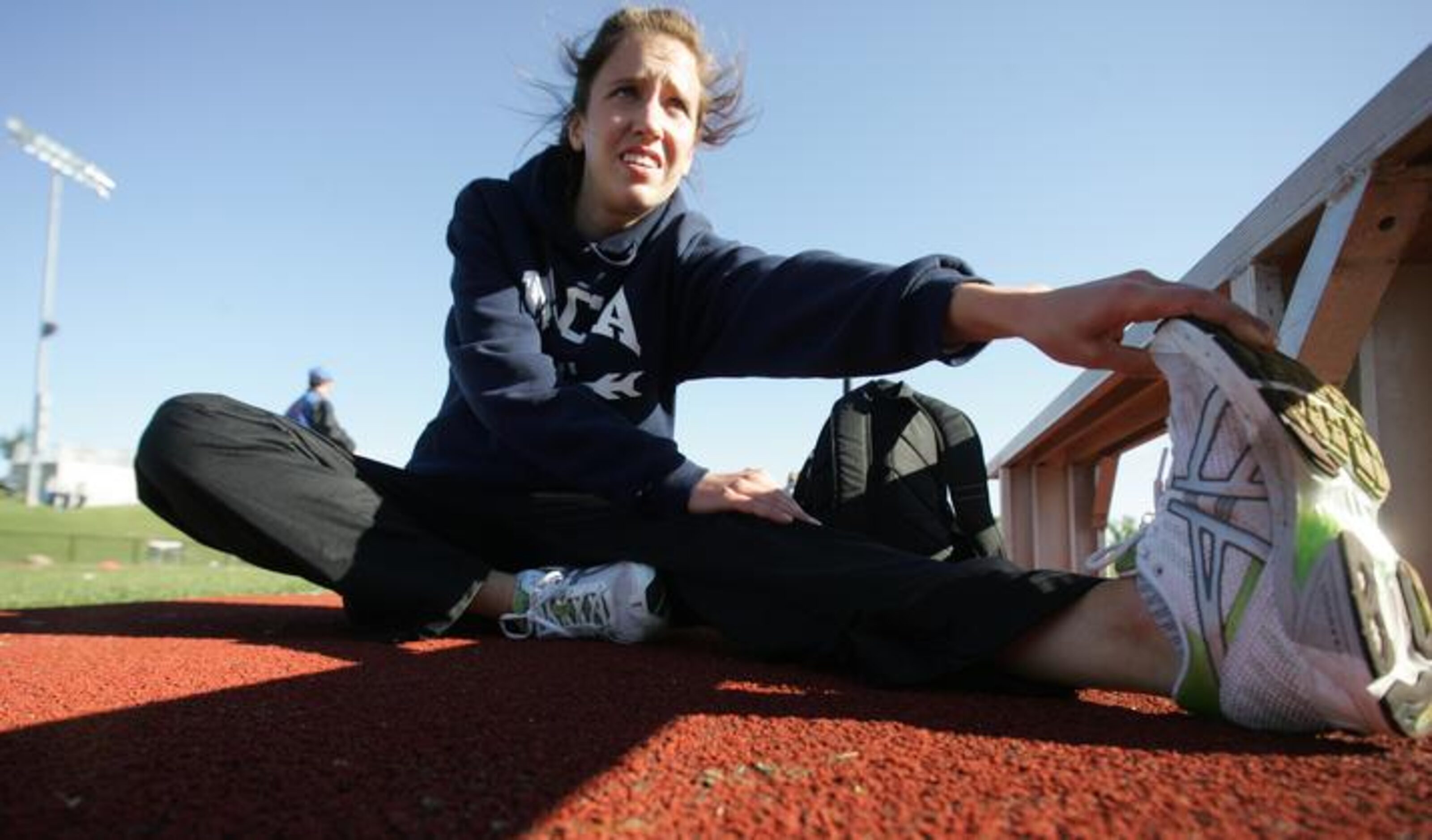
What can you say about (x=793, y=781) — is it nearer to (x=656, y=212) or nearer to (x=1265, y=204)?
(x=1265, y=204)

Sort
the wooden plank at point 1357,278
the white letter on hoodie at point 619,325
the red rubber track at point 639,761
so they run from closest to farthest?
the red rubber track at point 639,761 → the wooden plank at point 1357,278 → the white letter on hoodie at point 619,325

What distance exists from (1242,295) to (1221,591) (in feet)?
2.53

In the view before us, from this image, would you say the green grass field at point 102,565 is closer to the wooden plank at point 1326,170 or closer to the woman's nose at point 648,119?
the woman's nose at point 648,119

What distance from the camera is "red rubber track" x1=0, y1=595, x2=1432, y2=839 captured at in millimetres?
573

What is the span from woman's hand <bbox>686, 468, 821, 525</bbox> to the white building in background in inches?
1496

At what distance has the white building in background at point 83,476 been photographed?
33.1 m

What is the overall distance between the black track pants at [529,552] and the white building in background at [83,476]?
122 ft

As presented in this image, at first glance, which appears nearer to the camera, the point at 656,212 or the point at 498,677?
the point at 498,677

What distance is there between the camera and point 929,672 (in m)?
1.04

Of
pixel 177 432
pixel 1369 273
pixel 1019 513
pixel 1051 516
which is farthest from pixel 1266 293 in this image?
pixel 1019 513

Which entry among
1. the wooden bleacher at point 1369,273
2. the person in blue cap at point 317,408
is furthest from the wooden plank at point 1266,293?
the person in blue cap at point 317,408

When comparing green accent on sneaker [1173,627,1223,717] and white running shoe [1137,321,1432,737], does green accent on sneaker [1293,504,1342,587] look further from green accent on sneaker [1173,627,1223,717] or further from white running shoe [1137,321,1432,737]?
green accent on sneaker [1173,627,1223,717]

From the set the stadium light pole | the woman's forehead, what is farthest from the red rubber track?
the stadium light pole

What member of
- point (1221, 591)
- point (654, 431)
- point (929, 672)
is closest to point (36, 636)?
point (654, 431)
